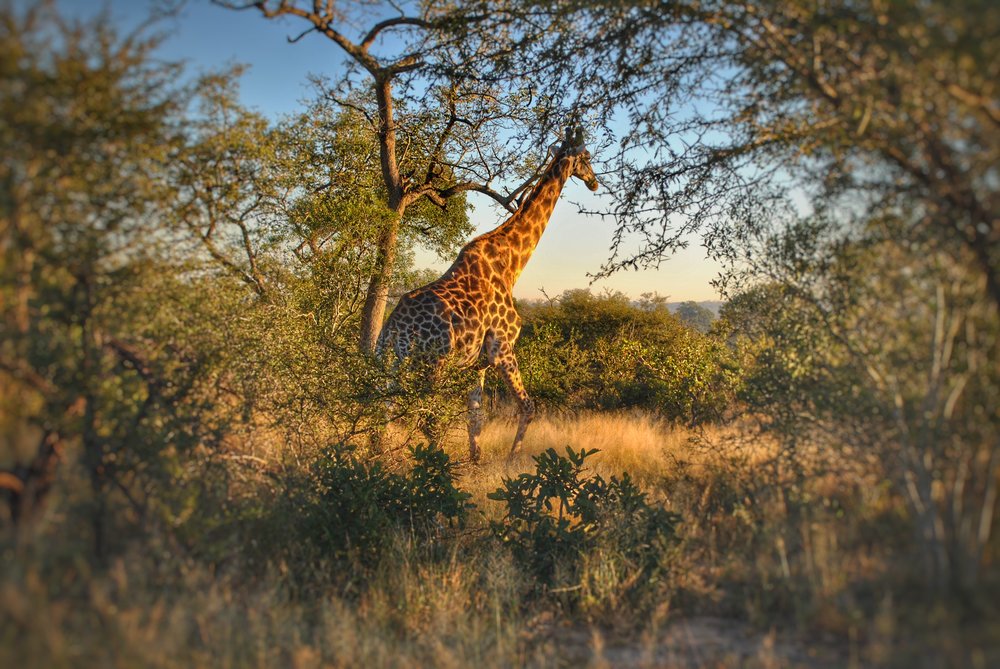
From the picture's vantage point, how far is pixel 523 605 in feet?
13.8

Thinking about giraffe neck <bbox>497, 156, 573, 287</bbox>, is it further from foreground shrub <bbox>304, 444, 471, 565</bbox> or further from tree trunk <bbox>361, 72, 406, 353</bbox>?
foreground shrub <bbox>304, 444, 471, 565</bbox>

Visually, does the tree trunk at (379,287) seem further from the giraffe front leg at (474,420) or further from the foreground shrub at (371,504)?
the foreground shrub at (371,504)

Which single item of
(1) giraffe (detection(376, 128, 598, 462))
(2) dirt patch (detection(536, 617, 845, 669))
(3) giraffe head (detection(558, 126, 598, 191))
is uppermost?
(3) giraffe head (detection(558, 126, 598, 191))

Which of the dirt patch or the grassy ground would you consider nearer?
the grassy ground

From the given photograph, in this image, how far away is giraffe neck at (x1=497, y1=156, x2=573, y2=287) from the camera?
27.8ft

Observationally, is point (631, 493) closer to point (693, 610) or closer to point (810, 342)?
point (693, 610)

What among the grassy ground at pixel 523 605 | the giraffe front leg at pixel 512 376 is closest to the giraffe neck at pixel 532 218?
the giraffe front leg at pixel 512 376

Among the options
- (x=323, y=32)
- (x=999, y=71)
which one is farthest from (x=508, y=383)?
(x=999, y=71)

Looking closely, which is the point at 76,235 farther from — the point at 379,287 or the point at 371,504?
the point at 379,287

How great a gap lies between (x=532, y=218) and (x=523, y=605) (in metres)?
5.47

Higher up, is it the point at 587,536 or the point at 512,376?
the point at 512,376

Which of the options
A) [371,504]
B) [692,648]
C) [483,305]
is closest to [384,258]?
[483,305]

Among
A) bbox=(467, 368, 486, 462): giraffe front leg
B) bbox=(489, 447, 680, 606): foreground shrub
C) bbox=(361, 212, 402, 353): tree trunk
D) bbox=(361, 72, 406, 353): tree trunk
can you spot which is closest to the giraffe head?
bbox=(361, 72, 406, 353): tree trunk

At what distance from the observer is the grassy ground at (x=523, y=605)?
8.81 feet
